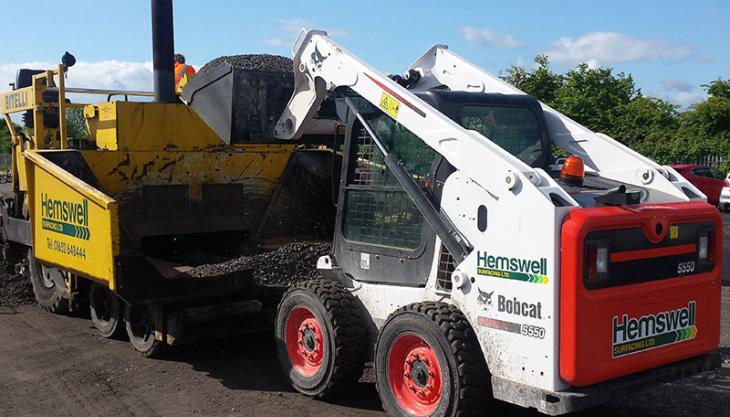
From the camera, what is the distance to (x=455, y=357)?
4105 mm

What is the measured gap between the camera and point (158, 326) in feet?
19.8

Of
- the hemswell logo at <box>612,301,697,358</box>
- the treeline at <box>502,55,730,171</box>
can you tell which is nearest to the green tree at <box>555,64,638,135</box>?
the treeline at <box>502,55,730,171</box>

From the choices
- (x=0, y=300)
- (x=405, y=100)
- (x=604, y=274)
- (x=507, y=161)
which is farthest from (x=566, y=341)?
(x=0, y=300)

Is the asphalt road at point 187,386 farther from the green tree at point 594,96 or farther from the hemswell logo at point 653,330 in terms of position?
the green tree at point 594,96

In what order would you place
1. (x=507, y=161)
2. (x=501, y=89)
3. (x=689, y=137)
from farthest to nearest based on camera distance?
(x=689, y=137)
(x=501, y=89)
(x=507, y=161)

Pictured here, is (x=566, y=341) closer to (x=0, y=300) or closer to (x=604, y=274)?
(x=604, y=274)

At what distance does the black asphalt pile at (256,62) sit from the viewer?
7203mm

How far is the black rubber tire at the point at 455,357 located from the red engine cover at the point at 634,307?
20.0 inches

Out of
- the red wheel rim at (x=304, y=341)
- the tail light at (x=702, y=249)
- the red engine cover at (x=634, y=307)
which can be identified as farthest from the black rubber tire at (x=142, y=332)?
the tail light at (x=702, y=249)

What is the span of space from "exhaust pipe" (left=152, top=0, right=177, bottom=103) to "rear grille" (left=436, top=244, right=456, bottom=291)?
434 cm

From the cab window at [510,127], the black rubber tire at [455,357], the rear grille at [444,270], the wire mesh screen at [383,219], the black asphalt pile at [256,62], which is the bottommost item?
the black rubber tire at [455,357]

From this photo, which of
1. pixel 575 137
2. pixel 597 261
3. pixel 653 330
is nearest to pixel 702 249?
pixel 653 330

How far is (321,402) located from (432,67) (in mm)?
2778

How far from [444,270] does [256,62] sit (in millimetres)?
3672
